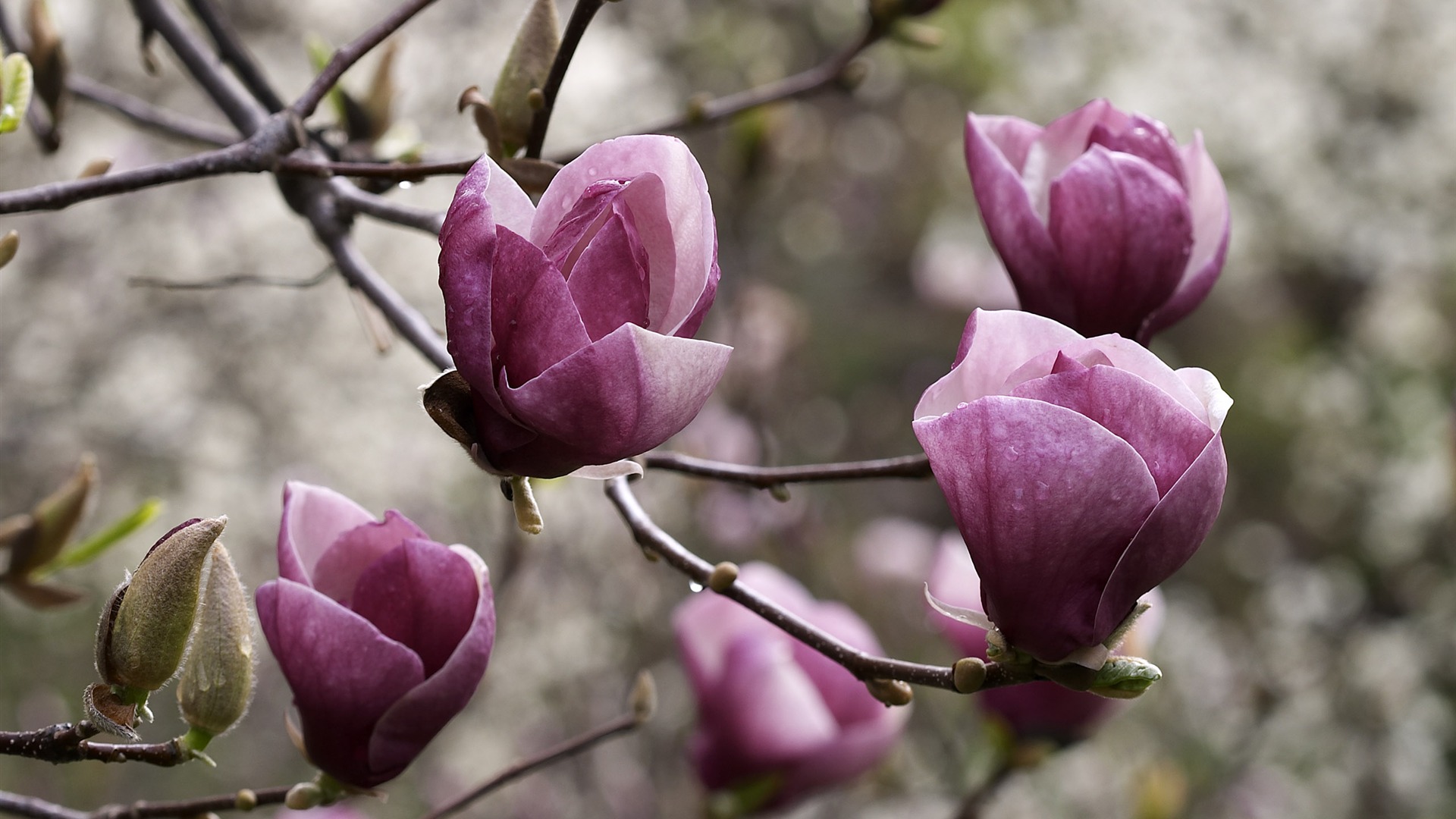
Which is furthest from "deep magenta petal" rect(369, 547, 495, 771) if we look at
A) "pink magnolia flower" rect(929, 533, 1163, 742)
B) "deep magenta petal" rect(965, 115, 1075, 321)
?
"pink magnolia flower" rect(929, 533, 1163, 742)

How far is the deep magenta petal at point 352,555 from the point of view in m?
0.40

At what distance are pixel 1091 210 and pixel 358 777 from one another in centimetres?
34

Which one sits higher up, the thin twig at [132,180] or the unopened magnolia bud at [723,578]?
the thin twig at [132,180]

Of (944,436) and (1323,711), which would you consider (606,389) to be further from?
(1323,711)

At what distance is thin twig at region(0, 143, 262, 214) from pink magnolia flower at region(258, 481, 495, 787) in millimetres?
112

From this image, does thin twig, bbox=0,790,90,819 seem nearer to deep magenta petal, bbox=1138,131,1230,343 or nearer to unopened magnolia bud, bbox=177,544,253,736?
unopened magnolia bud, bbox=177,544,253,736

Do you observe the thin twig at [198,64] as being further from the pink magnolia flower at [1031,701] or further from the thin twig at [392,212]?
the pink magnolia flower at [1031,701]

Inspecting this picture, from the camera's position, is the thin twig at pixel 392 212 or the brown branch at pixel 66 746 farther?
the thin twig at pixel 392 212

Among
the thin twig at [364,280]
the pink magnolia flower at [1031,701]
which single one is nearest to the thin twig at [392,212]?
the thin twig at [364,280]

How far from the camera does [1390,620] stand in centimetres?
283

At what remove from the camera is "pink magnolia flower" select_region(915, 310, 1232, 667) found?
0.32m

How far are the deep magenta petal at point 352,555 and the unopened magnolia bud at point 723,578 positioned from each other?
0.10 meters

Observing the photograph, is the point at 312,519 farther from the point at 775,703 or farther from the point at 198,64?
the point at 775,703

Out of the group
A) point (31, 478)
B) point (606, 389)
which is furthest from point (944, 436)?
point (31, 478)
